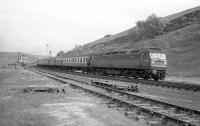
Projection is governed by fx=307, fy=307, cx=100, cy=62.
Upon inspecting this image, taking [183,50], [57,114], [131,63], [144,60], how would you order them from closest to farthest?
[57,114] < [144,60] < [131,63] < [183,50]

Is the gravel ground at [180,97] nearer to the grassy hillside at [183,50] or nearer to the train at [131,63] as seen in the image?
the train at [131,63]

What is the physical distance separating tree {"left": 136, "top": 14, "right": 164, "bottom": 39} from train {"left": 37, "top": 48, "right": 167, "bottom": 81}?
129ft

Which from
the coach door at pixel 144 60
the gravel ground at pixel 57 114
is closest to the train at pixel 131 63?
the coach door at pixel 144 60

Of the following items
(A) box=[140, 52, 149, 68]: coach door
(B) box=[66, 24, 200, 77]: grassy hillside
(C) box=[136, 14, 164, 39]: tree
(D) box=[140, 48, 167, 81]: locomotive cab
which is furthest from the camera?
(C) box=[136, 14, 164, 39]: tree

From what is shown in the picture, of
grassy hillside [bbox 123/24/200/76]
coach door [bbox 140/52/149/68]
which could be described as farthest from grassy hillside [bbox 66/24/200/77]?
coach door [bbox 140/52/149/68]

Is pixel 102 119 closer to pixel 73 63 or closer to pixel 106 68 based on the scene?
pixel 106 68

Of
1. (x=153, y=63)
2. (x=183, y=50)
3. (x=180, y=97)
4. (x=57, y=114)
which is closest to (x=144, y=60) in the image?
(x=153, y=63)

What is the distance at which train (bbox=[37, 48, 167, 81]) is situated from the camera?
2986cm

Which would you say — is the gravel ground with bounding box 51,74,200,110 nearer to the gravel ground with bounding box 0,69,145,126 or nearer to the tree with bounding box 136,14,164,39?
the gravel ground with bounding box 0,69,145,126

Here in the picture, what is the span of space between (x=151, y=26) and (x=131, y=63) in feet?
173

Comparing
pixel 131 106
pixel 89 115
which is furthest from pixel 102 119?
pixel 131 106

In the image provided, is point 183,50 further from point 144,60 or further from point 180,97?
point 180,97

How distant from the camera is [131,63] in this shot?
31969 millimetres

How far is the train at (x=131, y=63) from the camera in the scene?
29.9m
